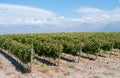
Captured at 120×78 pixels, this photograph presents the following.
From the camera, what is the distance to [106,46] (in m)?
33.1

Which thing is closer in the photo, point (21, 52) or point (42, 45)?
point (21, 52)

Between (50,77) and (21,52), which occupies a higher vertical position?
(21,52)

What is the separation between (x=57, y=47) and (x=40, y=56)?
19.3ft

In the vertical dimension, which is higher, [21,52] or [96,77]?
[21,52]

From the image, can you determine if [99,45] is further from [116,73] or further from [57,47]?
[116,73]

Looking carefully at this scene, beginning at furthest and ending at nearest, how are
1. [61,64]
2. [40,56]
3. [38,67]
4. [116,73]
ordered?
[40,56]
[61,64]
[38,67]
[116,73]

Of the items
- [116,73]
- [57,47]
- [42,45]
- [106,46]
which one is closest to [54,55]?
[57,47]

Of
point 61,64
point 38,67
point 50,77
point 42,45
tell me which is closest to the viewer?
point 50,77

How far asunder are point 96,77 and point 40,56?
42.0ft

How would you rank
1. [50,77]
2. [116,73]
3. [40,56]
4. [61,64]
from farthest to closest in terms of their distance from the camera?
[40,56]
[61,64]
[116,73]
[50,77]

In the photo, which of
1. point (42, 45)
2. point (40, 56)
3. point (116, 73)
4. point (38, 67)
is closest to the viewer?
point (116, 73)

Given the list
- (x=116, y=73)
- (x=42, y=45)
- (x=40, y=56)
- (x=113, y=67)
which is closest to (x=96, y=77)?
(x=116, y=73)

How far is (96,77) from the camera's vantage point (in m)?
19.8

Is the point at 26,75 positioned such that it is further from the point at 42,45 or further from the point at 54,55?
the point at 42,45
